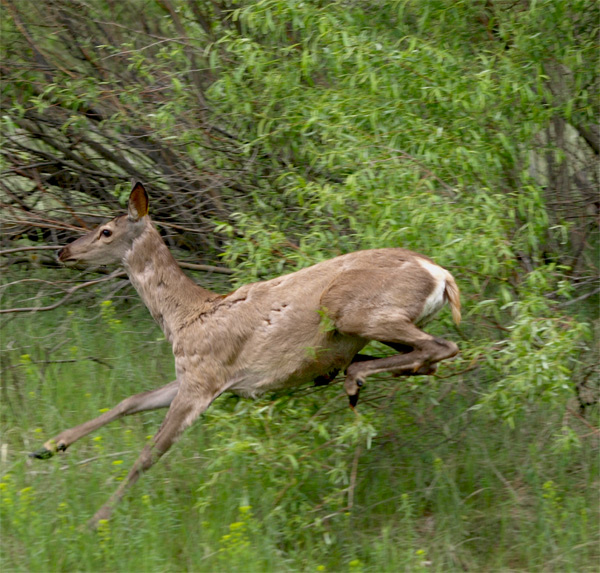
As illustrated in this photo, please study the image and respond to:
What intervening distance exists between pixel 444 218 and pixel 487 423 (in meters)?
1.88

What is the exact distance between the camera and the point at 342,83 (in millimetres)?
6375

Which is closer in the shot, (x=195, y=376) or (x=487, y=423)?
(x=195, y=376)

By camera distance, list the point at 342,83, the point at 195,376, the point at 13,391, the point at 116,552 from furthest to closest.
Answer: the point at 13,391, the point at 342,83, the point at 195,376, the point at 116,552

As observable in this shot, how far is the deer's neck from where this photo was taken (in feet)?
20.3

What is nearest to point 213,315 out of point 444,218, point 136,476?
point 136,476

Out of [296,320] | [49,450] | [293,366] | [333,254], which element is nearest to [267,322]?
[296,320]

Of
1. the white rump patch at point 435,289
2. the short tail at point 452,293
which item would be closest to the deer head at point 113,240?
the white rump patch at point 435,289

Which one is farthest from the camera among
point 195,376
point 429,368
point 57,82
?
point 57,82

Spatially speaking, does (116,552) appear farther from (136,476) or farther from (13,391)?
(13,391)

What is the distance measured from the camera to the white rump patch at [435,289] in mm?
5348

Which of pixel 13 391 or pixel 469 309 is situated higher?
pixel 469 309

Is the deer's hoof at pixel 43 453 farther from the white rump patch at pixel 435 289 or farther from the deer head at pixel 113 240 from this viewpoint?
the white rump patch at pixel 435 289

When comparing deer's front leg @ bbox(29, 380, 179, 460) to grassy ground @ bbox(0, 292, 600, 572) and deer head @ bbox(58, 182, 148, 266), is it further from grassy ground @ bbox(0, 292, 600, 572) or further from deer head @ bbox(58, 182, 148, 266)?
deer head @ bbox(58, 182, 148, 266)

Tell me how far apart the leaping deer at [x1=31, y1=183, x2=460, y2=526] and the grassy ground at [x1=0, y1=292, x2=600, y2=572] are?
19 cm
